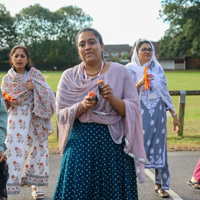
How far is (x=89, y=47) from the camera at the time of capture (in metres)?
3.09

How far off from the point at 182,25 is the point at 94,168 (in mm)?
63592

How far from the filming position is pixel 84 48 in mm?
3115

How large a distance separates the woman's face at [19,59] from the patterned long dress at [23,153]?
587 mm

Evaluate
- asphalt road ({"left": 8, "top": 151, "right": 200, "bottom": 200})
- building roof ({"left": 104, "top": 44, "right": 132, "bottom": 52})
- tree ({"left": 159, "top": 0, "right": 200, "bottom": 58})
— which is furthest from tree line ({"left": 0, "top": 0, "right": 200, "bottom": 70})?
building roof ({"left": 104, "top": 44, "right": 132, "bottom": 52})

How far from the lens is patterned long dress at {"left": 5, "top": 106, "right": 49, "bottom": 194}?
482 cm

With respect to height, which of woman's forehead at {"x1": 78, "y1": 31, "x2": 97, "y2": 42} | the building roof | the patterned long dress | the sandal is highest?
the building roof

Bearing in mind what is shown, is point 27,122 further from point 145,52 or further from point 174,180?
point 174,180

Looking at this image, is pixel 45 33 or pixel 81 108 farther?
pixel 45 33

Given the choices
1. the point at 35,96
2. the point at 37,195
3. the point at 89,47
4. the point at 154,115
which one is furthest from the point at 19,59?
the point at 89,47

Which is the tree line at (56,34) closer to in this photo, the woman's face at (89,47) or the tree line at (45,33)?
the tree line at (45,33)

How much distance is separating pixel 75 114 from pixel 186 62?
266 feet

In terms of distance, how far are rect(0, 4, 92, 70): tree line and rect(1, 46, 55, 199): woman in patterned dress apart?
2861 inches

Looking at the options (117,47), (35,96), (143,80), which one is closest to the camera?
(143,80)

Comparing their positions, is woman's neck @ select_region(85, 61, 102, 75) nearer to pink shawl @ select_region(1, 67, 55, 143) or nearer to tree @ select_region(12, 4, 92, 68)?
pink shawl @ select_region(1, 67, 55, 143)
